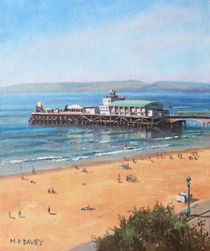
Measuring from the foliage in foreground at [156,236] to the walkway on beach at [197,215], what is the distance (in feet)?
3.20

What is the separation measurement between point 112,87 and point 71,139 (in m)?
11.4

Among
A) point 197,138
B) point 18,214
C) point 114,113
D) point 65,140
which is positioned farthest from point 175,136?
point 18,214

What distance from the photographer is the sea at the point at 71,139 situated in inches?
488

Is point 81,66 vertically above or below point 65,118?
above

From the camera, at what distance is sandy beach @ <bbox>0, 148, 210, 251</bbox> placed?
25.2ft

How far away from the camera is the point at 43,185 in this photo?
11.1 metres

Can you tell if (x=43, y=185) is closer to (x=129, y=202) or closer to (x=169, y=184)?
(x=129, y=202)

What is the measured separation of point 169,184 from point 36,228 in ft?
14.6

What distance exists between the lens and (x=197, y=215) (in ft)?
25.5

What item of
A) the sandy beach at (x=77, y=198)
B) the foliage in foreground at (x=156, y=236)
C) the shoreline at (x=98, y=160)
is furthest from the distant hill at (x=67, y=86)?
the foliage in foreground at (x=156, y=236)

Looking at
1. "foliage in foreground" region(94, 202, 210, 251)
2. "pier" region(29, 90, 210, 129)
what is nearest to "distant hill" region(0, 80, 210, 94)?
"foliage in foreground" region(94, 202, 210, 251)

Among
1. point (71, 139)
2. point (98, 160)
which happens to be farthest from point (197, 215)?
point (71, 139)

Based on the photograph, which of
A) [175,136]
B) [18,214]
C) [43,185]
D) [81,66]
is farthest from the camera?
[175,136]

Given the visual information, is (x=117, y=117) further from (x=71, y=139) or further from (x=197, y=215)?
(x=197, y=215)
